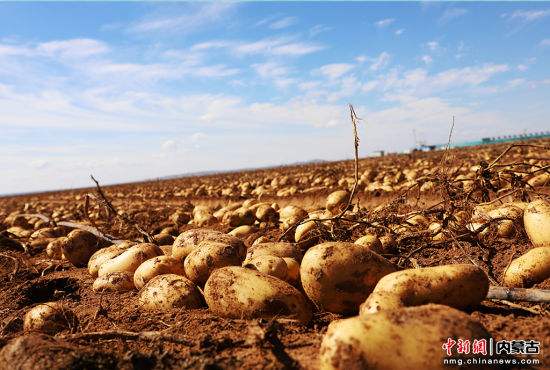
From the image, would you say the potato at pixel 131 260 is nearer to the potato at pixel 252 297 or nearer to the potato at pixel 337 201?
the potato at pixel 252 297

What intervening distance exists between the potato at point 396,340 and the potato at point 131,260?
259 centimetres

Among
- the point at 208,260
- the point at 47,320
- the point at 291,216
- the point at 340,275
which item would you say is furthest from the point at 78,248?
the point at 340,275

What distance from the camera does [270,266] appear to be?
2.85 m

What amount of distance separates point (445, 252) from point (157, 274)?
2.41 meters

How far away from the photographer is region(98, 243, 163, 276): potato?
381 cm

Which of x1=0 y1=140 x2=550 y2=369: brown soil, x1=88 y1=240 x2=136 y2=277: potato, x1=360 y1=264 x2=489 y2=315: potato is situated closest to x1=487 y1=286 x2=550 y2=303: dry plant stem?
x1=0 y1=140 x2=550 y2=369: brown soil

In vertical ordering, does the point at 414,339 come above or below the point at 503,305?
above

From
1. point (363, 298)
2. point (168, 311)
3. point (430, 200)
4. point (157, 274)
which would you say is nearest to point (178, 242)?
point (157, 274)

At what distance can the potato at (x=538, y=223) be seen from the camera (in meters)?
2.99

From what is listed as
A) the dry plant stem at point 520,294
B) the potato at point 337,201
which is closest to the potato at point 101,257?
the potato at point 337,201

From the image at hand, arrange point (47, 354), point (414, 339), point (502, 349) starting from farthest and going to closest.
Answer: point (47, 354) → point (502, 349) → point (414, 339)

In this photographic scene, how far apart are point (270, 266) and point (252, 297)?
0.46 m

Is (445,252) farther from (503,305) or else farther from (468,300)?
(468,300)

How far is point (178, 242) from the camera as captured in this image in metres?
4.17
